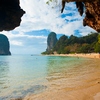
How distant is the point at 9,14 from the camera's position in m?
9.23

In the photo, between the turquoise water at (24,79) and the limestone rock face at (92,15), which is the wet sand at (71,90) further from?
the limestone rock face at (92,15)

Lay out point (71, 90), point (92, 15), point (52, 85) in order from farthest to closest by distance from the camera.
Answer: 1. point (52, 85)
2. point (71, 90)
3. point (92, 15)

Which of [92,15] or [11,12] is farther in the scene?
[92,15]

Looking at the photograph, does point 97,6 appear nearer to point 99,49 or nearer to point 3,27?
point 3,27

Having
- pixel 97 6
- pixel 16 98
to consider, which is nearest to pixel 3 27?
pixel 16 98

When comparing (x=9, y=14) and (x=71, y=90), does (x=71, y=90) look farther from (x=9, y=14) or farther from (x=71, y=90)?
(x=9, y=14)

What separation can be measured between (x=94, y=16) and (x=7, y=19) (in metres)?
5.60

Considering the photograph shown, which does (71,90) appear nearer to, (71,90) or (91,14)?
(71,90)

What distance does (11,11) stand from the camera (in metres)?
9.19

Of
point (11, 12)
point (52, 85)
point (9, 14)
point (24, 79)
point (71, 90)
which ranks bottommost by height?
point (24, 79)

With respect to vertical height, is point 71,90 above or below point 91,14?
below

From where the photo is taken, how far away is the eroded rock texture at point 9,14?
8.80 metres

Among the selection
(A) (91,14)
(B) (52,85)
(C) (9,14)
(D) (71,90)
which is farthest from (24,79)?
(C) (9,14)

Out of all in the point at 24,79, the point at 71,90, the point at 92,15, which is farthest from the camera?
the point at 24,79
